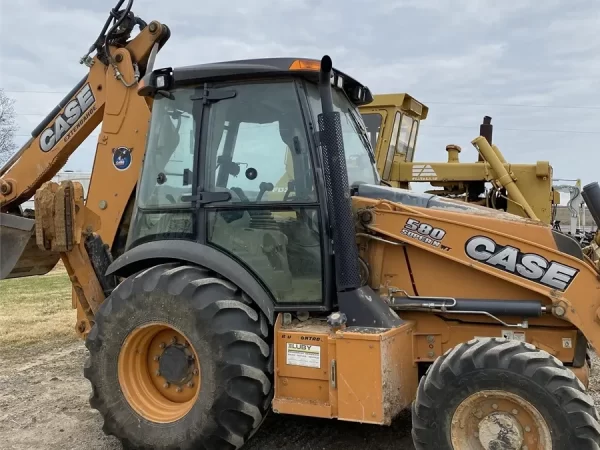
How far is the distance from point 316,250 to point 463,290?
101cm

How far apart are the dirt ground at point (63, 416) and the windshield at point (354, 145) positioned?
1842 millimetres

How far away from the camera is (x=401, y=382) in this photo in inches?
155

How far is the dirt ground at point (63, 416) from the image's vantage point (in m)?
4.50

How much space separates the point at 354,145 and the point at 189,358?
197cm

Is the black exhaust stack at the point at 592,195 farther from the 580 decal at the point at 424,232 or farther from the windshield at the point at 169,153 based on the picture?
the windshield at the point at 169,153

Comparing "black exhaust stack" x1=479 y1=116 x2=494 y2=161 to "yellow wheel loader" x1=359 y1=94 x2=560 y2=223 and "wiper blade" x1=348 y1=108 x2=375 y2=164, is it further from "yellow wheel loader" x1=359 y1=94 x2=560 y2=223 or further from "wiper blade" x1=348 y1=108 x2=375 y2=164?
"wiper blade" x1=348 y1=108 x2=375 y2=164

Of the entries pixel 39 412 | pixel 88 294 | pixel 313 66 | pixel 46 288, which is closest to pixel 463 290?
pixel 313 66

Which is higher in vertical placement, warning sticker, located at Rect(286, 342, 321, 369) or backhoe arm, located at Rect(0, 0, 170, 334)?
backhoe arm, located at Rect(0, 0, 170, 334)

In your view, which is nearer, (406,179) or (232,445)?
(232,445)

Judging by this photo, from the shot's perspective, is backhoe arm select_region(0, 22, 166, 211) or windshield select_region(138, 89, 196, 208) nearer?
windshield select_region(138, 89, 196, 208)

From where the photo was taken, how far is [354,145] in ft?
15.6

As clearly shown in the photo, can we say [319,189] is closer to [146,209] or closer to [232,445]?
[146,209]

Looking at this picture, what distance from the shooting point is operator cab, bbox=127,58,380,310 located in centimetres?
407

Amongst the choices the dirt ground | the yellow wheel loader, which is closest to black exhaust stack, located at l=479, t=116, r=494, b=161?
the yellow wheel loader
